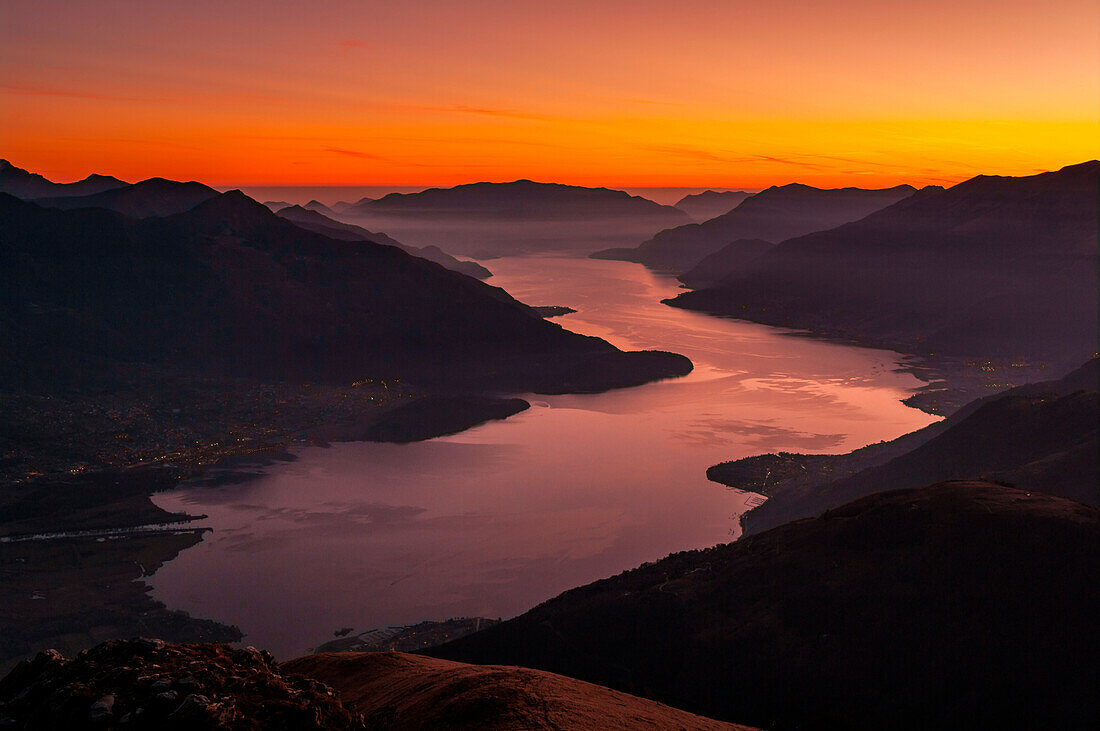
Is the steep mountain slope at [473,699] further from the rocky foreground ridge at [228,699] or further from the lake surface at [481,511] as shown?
the lake surface at [481,511]

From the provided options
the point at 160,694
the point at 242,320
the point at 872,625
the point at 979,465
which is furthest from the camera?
the point at 242,320

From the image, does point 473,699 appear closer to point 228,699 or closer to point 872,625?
point 228,699

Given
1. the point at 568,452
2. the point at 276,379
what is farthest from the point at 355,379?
the point at 568,452

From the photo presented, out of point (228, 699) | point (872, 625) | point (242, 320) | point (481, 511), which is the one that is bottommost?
point (481, 511)

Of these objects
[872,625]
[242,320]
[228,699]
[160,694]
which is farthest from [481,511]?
[242,320]

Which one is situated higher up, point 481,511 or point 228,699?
point 228,699

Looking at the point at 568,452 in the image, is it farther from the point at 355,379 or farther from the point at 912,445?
the point at 355,379

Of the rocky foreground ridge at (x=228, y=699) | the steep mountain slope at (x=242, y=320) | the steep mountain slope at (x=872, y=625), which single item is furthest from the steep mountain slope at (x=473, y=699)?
the steep mountain slope at (x=242, y=320)
